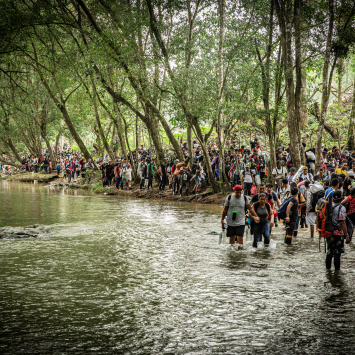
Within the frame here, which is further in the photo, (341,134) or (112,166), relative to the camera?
(112,166)

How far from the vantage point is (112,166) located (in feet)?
97.8

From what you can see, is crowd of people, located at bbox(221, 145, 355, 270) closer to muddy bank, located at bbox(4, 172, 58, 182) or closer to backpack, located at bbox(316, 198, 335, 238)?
backpack, located at bbox(316, 198, 335, 238)

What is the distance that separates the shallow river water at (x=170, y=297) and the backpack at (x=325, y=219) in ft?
2.82

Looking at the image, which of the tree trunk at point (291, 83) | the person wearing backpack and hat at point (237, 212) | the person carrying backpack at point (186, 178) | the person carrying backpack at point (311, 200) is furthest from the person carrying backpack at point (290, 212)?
the person carrying backpack at point (186, 178)

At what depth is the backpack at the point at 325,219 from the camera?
7566 mm

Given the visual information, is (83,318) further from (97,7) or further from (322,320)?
(97,7)

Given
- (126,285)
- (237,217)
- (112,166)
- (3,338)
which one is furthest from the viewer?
(112,166)

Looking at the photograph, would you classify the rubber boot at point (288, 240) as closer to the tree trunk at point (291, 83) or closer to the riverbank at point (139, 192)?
the tree trunk at point (291, 83)

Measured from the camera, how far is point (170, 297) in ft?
22.0

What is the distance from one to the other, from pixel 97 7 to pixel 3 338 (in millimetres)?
17904

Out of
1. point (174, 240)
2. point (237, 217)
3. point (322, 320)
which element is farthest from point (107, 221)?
point (322, 320)

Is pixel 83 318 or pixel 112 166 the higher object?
pixel 112 166

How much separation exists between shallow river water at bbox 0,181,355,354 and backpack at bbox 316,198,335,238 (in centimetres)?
86

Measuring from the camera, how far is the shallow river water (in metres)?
5.07
